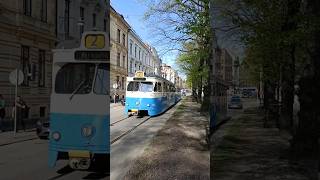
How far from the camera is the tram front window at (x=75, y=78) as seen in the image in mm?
2887

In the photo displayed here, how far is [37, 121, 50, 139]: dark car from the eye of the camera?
2.92 meters

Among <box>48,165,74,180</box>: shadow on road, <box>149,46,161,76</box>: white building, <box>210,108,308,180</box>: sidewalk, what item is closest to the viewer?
<box>48,165,74,180</box>: shadow on road

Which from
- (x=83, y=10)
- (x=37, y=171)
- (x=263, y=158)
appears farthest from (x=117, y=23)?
(x=263, y=158)

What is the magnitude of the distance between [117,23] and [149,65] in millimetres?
375

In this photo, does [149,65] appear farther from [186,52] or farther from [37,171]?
[37,171]

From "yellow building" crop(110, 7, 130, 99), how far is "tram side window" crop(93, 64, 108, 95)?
43 mm

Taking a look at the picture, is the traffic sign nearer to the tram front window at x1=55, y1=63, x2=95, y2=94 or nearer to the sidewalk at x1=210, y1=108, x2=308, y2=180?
the tram front window at x1=55, y1=63, x2=95, y2=94

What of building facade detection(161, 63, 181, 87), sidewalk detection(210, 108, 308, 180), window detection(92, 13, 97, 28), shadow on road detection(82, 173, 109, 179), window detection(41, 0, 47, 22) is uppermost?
window detection(41, 0, 47, 22)

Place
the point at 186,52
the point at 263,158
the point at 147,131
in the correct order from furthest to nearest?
the point at 263,158 → the point at 186,52 → the point at 147,131

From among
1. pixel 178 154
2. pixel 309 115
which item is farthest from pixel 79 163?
pixel 309 115

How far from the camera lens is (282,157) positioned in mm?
9961

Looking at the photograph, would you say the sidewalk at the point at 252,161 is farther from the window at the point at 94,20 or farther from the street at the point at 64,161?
the window at the point at 94,20

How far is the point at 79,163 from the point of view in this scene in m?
2.90

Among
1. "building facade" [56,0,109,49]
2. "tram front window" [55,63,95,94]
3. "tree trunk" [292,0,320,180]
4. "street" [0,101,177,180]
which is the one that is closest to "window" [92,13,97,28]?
"building facade" [56,0,109,49]
